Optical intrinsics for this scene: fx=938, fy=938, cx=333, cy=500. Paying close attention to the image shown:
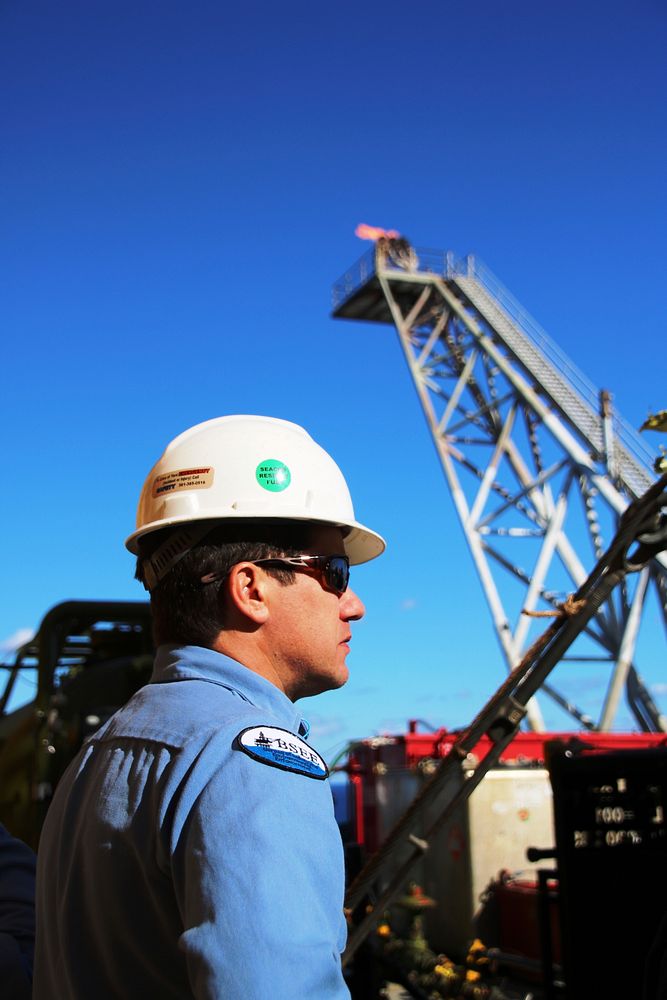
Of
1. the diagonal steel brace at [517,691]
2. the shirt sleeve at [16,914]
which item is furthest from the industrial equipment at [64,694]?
the shirt sleeve at [16,914]

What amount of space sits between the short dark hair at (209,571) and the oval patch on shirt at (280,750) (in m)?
0.41

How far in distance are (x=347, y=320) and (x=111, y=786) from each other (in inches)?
940

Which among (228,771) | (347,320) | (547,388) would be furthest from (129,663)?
(347,320)

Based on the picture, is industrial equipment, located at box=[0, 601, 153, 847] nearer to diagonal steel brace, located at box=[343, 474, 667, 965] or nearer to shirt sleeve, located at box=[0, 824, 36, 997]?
diagonal steel brace, located at box=[343, 474, 667, 965]

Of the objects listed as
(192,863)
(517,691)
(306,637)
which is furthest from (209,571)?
(517,691)

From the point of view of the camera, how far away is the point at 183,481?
214 centimetres

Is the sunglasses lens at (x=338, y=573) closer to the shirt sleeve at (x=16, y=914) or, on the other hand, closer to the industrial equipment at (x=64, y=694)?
the shirt sleeve at (x=16, y=914)

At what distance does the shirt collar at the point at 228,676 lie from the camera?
5.63ft

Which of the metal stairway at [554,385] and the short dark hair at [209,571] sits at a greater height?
the metal stairway at [554,385]

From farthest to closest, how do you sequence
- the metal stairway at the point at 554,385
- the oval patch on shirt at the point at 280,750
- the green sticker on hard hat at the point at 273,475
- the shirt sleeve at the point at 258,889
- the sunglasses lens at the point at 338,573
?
1. the metal stairway at the point at 554,385
2. the green sticker on hard hat at the point at 273,475
3. the sunglasses lens at the point at 338,573
4. the oval patch on shirt at the point at 280,750
5. the shirt sleeve at the point at 258,889

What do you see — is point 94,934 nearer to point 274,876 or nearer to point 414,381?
point 274,876

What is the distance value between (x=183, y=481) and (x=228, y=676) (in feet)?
1.88

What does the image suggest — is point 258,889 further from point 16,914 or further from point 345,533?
point 16,914

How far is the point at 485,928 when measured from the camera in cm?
1041
